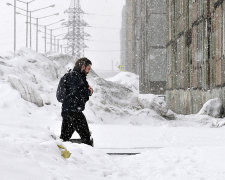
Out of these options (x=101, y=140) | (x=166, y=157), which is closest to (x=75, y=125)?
(x=166, y=157)

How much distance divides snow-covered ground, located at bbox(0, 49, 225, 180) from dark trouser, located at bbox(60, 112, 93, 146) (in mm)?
272

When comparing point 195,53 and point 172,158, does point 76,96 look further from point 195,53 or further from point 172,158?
point 195,53

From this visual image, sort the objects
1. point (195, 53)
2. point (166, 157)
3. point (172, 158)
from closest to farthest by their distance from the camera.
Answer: point (172, 158), point (166, 157), point (195, 53)

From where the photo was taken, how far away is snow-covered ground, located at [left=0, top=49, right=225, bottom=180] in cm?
346

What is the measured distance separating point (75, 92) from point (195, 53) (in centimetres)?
1086

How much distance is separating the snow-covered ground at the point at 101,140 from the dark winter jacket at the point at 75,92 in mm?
533

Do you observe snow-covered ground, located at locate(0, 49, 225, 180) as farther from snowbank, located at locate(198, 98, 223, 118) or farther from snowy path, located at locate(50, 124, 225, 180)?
snowbank, located at locate(198, 98, 223, 118)

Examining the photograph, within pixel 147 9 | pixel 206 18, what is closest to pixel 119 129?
pixel 206 18

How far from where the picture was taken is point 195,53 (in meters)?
14.6

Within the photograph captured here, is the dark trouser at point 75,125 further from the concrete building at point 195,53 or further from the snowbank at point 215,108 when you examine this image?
the snowbank at point 215,108

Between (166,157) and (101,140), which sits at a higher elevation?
(166,157)

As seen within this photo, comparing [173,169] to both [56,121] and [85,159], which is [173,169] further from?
[56,121]

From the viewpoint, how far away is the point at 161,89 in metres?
28.8

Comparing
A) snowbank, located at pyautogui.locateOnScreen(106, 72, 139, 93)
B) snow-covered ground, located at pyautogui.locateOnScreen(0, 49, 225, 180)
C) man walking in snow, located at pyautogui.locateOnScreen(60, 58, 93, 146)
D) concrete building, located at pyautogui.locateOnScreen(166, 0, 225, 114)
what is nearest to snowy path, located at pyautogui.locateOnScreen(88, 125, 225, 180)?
snow-covered ground, located at pyautogui.locateOnScreen(0, 49, 225, 180)
